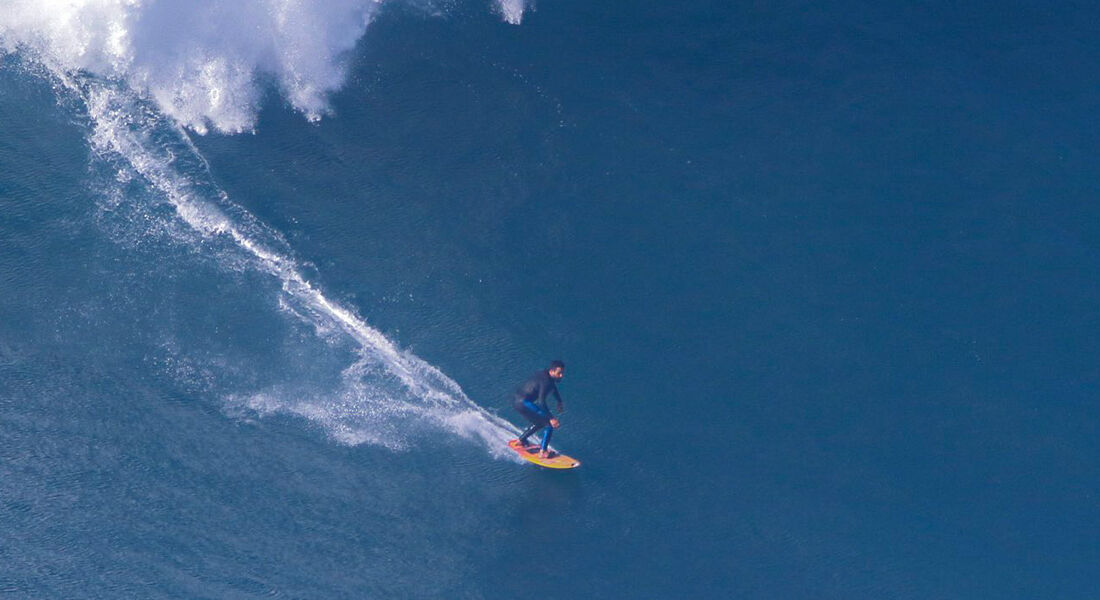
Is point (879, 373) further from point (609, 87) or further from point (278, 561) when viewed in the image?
point (278, 561)

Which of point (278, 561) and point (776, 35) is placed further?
point (776, 35)

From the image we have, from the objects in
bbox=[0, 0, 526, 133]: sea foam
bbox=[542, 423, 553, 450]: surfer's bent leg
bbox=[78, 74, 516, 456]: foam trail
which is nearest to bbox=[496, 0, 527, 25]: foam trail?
bbox=[0, 0, 526, 133]: sea foam

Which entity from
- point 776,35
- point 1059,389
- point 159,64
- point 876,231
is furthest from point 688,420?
point 159,64

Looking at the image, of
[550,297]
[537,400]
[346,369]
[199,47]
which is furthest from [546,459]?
[199,47]

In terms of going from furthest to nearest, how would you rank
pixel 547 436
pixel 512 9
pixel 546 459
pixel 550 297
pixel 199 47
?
pixel 512 9
pixel 199 47
pixel 550 297
pixel 546 459
pixel 547 436

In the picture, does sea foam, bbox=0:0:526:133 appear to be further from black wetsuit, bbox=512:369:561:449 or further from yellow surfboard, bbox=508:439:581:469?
yellow surfboard, bbox=508:439:581:469

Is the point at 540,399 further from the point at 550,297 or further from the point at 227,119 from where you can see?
the point at 227,119
